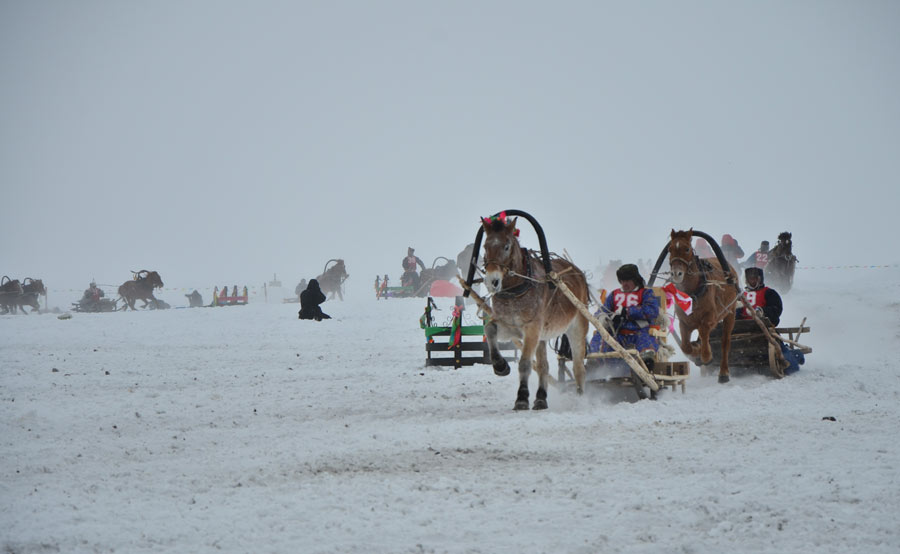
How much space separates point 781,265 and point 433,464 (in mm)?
25009

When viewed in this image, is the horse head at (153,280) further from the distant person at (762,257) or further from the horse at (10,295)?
the distant person at (762,257)

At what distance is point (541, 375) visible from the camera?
382 inches

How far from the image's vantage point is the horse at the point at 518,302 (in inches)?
351

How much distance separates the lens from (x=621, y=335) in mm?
10570

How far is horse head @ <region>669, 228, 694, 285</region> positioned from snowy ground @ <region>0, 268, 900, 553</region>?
5.41 feet

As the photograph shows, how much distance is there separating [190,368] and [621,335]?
767 centimetres

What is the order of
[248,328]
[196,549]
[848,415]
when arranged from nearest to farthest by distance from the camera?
[196,549] < [848,415] < [248,328]

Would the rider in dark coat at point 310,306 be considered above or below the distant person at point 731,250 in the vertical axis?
below

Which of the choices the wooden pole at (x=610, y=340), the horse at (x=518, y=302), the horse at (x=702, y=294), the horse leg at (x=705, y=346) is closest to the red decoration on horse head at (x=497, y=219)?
the horse at (x=518, y=302)

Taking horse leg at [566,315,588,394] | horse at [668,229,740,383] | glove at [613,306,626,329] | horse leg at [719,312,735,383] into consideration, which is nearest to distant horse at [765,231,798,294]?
horse at [668,229,740,383]

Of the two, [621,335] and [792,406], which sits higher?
[621,335]

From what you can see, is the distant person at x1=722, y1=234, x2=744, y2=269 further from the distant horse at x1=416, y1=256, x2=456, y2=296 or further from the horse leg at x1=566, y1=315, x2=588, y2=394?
the horse leg at x1=566, y1=315, x2=588, y2=394

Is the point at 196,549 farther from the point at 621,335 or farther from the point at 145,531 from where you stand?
the point at 621,335

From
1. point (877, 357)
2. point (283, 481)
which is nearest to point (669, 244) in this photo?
point (877, 357)
